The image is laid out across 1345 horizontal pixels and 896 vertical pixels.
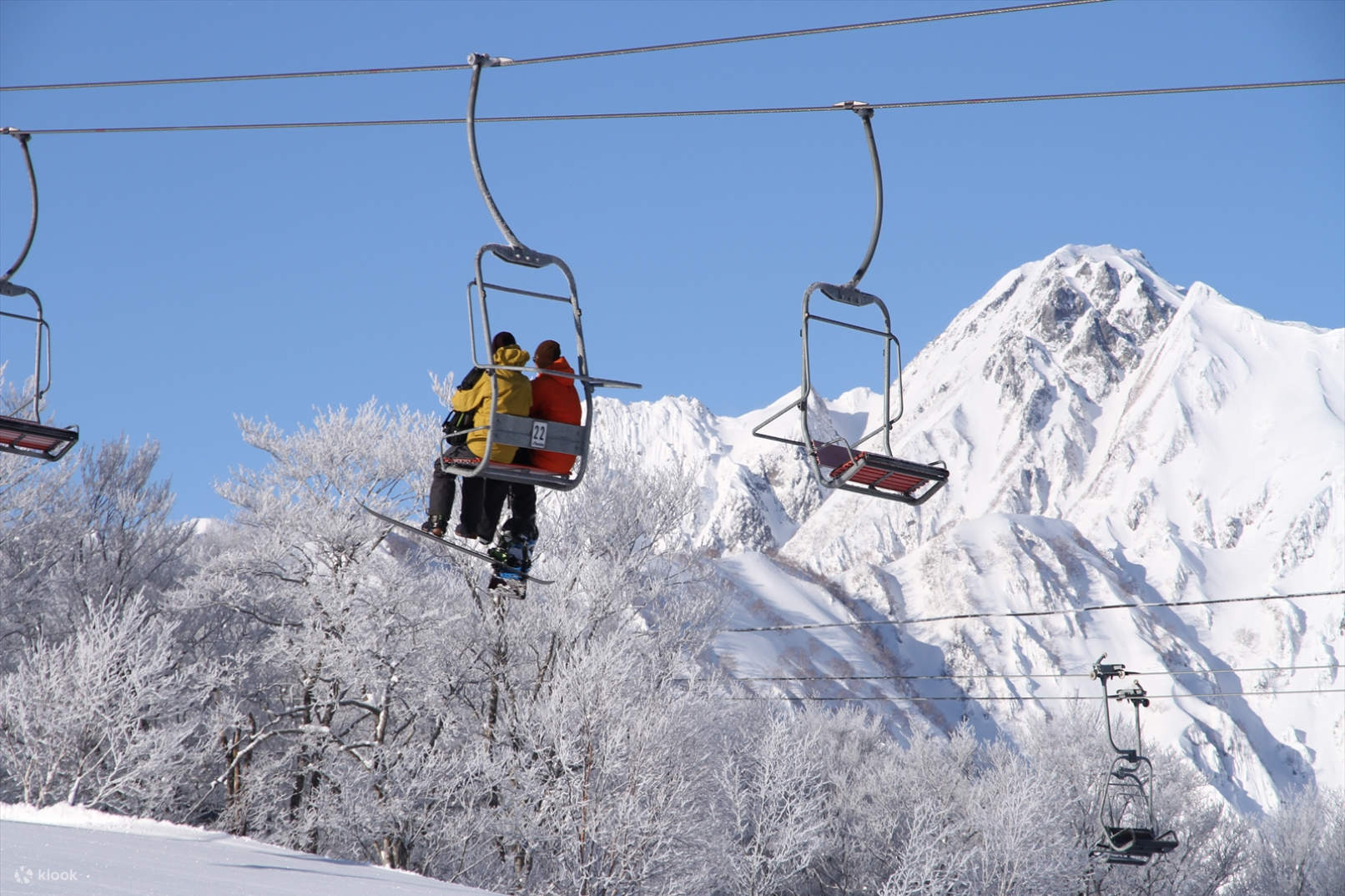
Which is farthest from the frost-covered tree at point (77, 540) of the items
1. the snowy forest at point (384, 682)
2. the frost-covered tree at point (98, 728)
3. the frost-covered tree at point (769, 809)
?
the frost-covered tree at point (769, 809)

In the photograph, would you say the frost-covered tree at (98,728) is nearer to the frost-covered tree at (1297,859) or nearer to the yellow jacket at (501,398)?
the yellow jacket at (501,398)

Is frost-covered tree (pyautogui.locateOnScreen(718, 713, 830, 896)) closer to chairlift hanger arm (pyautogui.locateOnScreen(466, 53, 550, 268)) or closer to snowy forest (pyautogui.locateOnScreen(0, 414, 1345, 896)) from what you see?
snowy forest (pyautogui.locateOnScreen(0, 414, 1345, 896))

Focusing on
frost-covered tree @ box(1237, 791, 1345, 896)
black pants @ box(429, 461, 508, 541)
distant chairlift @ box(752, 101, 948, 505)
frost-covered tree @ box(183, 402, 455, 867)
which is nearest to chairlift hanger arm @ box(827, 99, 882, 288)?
distant chairlift @ box(752, 101, 948, 505)

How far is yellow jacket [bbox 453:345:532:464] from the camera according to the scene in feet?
32.9

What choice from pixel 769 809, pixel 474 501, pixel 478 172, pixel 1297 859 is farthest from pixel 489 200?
pixel 1297 859

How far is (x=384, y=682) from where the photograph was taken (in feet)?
90.2

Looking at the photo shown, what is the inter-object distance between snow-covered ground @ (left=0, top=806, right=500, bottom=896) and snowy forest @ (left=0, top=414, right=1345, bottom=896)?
11.7 meters

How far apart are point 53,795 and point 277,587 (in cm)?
619

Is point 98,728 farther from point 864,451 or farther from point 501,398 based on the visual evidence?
point 864,451

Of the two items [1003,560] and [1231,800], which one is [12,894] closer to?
[1231,800]

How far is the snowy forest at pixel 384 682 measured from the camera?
26.4 meters

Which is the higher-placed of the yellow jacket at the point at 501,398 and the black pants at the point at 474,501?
the yellow jacket at the point at 501,398

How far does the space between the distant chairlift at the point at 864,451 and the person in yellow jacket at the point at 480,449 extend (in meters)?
2.10

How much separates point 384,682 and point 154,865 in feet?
55.3
